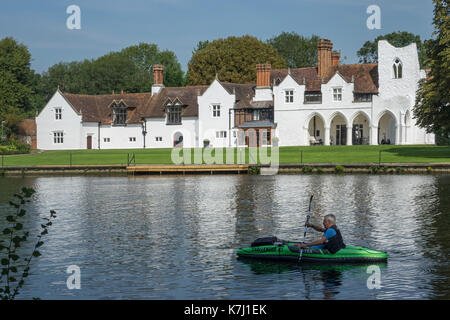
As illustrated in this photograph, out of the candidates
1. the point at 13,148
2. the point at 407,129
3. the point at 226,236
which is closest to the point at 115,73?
the point at 13,148

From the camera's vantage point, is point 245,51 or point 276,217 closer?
point 276,217

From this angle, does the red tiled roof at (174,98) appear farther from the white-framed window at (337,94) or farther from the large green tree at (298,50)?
the large green tree at (298,50)

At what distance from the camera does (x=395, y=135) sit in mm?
78500

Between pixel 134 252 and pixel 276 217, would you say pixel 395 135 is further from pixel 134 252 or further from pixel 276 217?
pixel 134 252

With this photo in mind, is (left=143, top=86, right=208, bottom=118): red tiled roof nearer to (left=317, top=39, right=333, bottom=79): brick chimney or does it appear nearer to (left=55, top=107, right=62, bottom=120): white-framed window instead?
(left=55, top=107, right=62, bottom=120): white-framed window

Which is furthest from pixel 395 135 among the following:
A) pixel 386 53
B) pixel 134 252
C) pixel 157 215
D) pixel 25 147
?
pixel 134 252

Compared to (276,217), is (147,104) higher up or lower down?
higher up

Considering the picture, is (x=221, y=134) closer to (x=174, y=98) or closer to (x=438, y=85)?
(x=174, y=98)

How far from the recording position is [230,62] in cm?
10200

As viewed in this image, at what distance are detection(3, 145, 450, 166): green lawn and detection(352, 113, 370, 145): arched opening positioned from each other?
34.7 ft

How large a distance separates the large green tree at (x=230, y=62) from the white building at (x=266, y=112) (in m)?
10.7

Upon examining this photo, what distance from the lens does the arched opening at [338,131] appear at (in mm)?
83625

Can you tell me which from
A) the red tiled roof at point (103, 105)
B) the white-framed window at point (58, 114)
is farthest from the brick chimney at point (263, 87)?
the white-framed window at point (58, 114)
